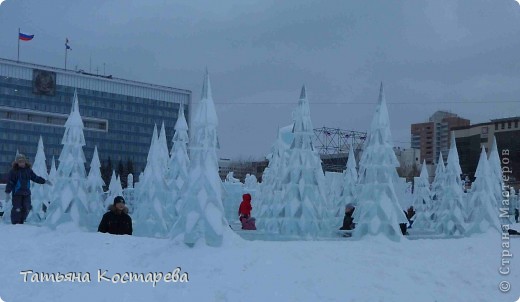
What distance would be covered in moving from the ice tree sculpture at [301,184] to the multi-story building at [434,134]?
3005 inches

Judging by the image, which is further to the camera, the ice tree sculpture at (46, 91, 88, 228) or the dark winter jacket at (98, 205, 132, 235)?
the ice tree sculpture at (46, 91, 88, 228)

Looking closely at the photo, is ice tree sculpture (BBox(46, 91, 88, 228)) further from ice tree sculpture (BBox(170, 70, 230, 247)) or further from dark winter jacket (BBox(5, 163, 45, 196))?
ice tree sculpture (BBox(170, 70, 230, 247))

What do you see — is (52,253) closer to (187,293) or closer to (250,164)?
(187,293)

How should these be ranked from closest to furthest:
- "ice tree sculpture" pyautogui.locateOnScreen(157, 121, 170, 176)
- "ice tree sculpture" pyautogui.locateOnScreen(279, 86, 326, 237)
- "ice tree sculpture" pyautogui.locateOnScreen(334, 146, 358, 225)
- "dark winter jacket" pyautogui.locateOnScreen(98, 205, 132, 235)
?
"dark winter jacket" pyautogui.locateOnScreen(98, 205, 132, 235) < "ice tree sculpture" pyautogui.locateOnScreen(279, 86, 326, 237) < "ice tree sculpture" pyautogui.locateOnScreen(157, 121, 170, 176) < "ice tree sculpture" pyautogui.locateOnScreen(334, 146, 358, 225)

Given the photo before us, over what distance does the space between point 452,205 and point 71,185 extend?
11.8 meters

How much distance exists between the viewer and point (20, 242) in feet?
39.7

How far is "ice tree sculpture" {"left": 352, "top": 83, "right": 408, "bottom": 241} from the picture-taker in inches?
512

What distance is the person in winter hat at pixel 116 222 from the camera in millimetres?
13117

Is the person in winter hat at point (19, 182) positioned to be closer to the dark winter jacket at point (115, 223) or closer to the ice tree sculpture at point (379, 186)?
the dark winter jacket at point (115, 223)

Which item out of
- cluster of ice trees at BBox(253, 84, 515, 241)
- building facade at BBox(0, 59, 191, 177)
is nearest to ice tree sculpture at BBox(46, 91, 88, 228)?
cluster of ice trees at BBox(253, 84, 515, 241)

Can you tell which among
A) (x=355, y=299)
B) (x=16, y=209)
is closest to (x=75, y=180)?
(x=16, y=209)

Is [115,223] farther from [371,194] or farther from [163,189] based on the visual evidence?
[163,189]

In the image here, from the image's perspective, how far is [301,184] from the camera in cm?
1514

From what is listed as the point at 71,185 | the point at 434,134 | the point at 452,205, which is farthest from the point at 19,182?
the point at 434,134
